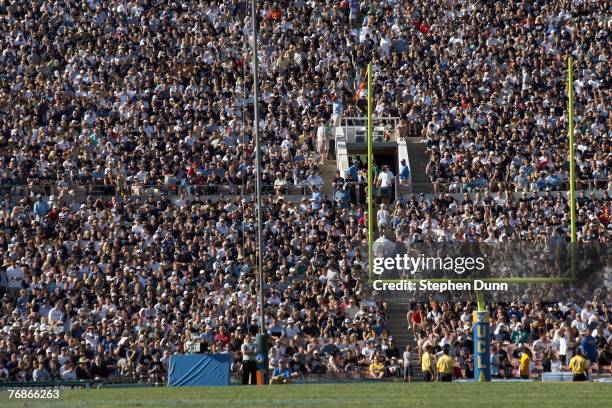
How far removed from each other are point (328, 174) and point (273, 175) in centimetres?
150

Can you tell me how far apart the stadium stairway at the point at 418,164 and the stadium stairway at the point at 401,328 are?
13.9ft

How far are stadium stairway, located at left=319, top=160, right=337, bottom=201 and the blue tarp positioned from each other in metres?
10.3

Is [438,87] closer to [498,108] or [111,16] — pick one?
[498,108]

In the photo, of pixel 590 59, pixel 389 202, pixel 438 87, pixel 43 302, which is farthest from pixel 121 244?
pixel 590 59

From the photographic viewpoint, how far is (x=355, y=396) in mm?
21859

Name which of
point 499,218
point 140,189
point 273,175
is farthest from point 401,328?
point 140,189

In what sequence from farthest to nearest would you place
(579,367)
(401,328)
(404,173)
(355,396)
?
(404,173) → (401,328) → (579,367) → (355,396)

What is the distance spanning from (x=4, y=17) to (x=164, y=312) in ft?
42.7

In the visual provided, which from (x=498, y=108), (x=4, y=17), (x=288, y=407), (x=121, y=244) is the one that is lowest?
(x=288, y=407)

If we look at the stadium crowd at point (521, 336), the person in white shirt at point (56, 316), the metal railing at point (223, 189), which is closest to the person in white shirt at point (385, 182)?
the metal railing at point (223, 189)

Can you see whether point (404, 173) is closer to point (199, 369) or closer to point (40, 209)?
point (40, 209)

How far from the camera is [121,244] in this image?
3356 centimetres

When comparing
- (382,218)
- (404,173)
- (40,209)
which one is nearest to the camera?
(382,218)

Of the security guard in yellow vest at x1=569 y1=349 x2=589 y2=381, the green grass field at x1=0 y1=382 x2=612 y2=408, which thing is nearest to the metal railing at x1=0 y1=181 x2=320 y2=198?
the security guard in yellow vest at x1=569 y1=349 x2=589 y2=381
